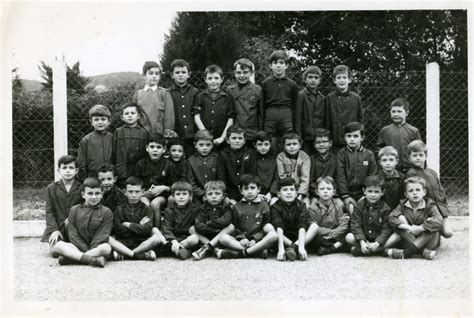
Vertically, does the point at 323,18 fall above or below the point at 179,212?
above

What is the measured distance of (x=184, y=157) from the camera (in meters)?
5.23

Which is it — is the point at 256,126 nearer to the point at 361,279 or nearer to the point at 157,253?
the point at 157,253

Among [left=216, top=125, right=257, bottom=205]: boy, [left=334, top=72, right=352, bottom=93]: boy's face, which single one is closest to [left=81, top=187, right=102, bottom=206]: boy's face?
[left=216, top=125, right=257, bottom=205]: boy

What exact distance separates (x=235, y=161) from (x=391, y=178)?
4.49ft

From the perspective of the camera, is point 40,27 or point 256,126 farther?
point 256,126

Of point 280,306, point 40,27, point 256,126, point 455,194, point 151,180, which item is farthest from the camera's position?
point 455,194

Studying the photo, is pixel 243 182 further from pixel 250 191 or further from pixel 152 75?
pixel 152 75

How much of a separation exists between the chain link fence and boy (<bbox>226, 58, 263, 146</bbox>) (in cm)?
100

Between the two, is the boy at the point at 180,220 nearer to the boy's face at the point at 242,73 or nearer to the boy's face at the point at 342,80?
the boy's face at the point at 242,73

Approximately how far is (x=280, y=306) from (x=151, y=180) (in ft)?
5.74

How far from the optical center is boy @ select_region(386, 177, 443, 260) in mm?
4652

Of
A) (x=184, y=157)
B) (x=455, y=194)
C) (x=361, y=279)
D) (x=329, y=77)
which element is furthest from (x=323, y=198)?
(x=329, y=77)

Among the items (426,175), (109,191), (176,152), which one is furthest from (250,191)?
(426,175)

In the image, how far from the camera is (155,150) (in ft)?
16.8
